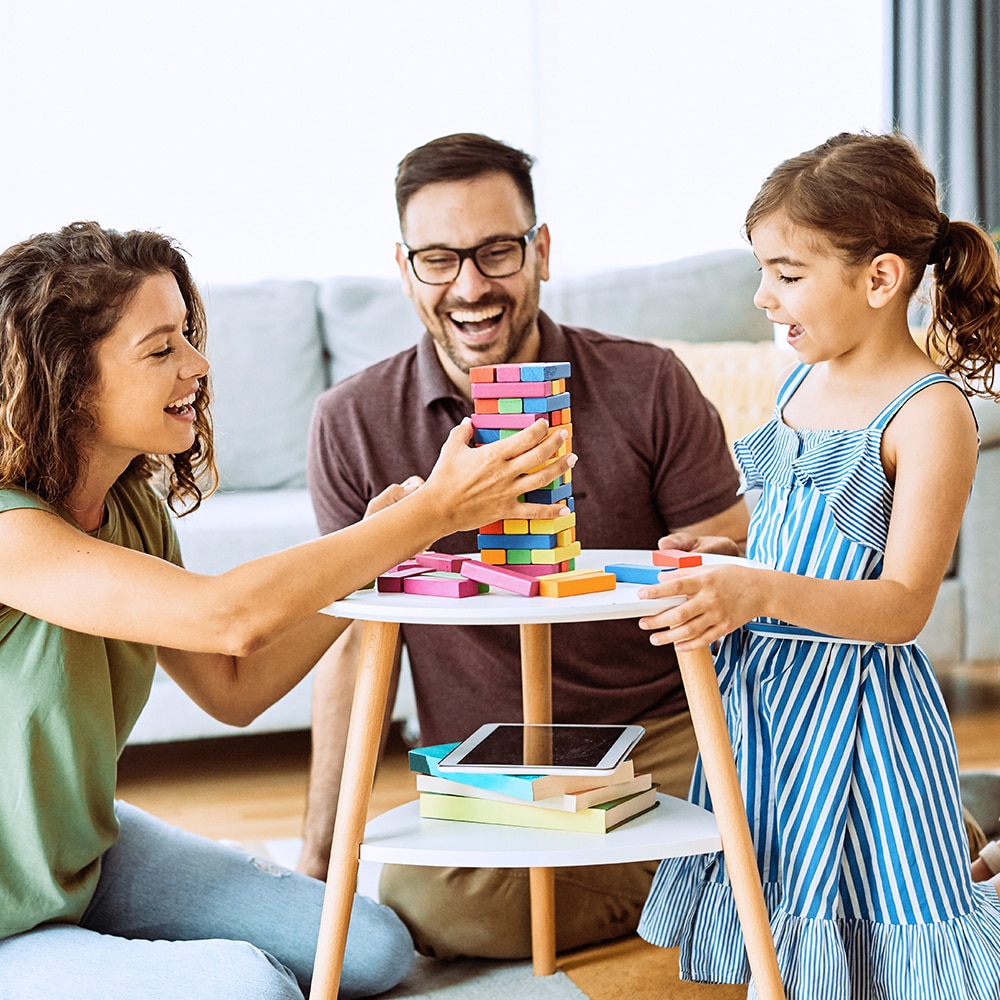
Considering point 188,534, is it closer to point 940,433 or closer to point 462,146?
point 462,146

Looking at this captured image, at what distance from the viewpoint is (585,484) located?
1.76 metres

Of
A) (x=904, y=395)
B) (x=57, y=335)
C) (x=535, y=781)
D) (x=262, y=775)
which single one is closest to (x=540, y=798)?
(x=535, y=781)

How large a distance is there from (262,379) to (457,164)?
48.9 inches

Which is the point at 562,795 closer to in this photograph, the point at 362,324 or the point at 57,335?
the point at 57,335

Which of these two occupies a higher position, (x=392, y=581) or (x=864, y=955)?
(x=392, y=581)

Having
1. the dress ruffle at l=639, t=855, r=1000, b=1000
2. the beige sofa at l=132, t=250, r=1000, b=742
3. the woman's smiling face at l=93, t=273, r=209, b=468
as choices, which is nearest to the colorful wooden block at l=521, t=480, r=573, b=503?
the woman's smiling face at l=93, t=273, r=209, b=468

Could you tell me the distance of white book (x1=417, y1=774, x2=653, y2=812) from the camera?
128cm

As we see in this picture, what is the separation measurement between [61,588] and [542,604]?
0.45 metres

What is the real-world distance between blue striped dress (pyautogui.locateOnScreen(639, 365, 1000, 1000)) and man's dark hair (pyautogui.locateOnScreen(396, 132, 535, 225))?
0.62m

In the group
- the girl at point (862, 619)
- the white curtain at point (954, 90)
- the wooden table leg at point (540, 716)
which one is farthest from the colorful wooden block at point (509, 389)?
the white curtain at point (954, 90)

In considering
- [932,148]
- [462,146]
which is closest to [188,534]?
[462,146]

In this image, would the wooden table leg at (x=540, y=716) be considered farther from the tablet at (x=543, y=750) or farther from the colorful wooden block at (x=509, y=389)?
the colorful wooden block at (x=509, y=389)

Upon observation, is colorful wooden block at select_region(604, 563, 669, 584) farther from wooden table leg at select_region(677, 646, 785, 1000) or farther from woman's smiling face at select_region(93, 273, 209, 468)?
woman's smiling face at select_region(93, 273, 209, 468)

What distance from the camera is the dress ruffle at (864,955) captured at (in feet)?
4.11
